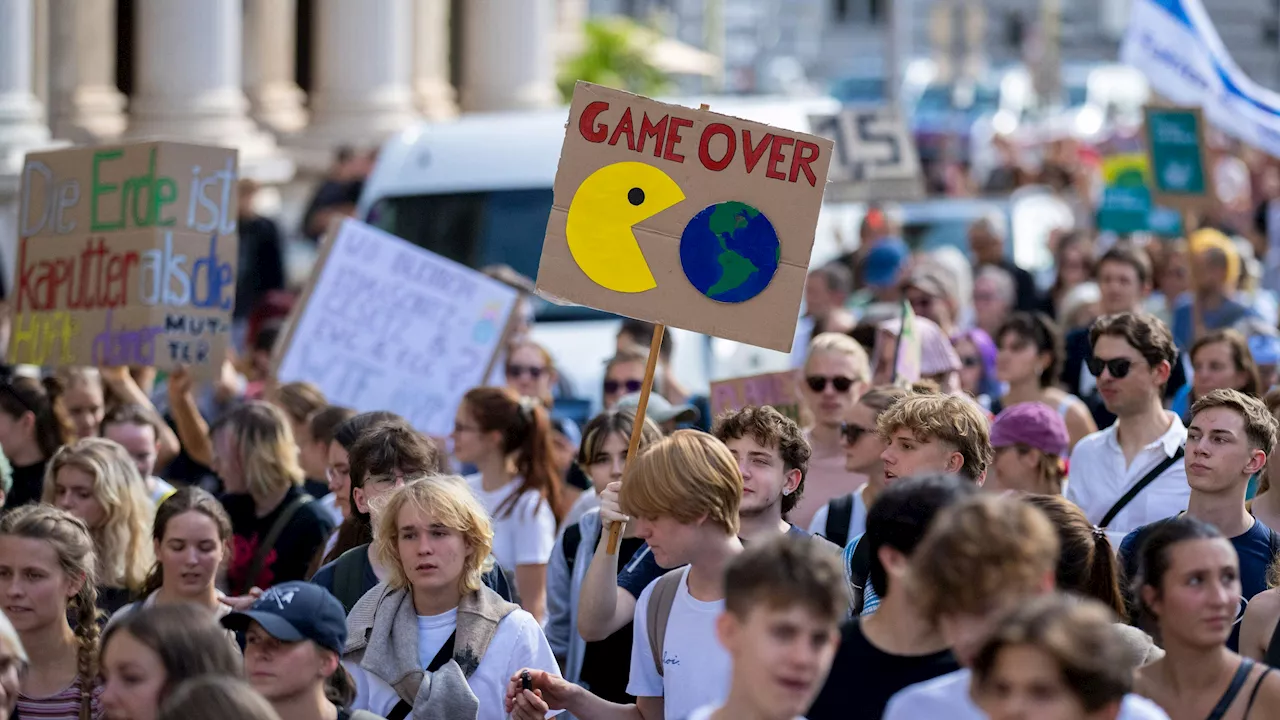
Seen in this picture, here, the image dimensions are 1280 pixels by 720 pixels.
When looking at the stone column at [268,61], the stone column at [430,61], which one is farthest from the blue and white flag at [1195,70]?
the stone column at [430,61]

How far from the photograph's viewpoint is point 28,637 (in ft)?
17.9

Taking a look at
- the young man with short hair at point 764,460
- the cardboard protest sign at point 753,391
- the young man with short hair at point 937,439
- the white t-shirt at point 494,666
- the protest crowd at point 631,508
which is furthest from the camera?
the cardboard protest sign at point 753,391

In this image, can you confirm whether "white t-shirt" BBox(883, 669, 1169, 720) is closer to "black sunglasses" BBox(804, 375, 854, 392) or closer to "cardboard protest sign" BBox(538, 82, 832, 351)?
"cardboard protest sign" BBox(538, 82, 832, 351)

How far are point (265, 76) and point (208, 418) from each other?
49.4 feet

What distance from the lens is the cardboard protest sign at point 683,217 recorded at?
6.06 metres

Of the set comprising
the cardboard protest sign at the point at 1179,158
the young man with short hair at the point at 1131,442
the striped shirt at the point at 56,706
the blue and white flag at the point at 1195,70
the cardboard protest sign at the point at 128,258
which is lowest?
the striped shirt at the point at 56,706

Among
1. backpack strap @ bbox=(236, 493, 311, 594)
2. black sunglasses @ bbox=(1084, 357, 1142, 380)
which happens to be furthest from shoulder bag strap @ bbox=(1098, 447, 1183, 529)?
backpack strap @ bbox=(236, 493, 311, 594)

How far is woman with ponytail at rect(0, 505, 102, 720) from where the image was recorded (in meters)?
5.38

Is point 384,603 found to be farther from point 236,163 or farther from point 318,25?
point 318,25

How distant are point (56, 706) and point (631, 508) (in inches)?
64.6

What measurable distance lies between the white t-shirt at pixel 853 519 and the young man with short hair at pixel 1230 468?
907mm

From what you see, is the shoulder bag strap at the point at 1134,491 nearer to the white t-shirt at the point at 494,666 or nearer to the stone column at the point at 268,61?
the white t-shirt at the point at 494,666

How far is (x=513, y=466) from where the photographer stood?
300 inches

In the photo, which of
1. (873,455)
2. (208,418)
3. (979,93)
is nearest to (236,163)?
(208,418)
